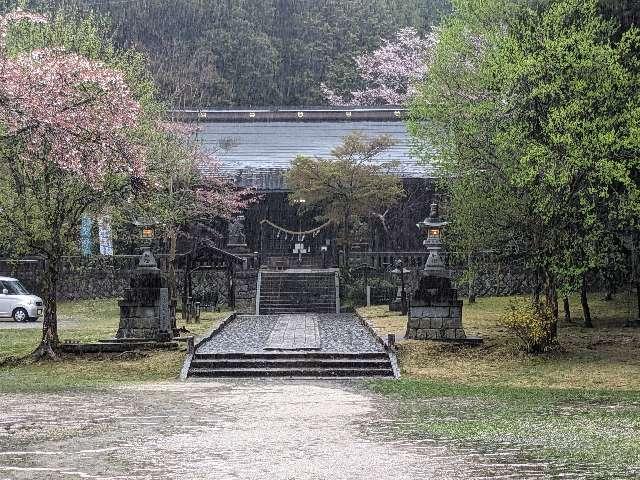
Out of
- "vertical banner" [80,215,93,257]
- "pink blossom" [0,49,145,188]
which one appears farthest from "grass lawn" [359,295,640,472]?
"vertical banner" [80,215,93,257]

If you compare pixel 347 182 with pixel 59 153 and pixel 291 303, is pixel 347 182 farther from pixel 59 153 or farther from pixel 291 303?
pixel 59 153

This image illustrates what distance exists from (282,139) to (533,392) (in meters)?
31.8

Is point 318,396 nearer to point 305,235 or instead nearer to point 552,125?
point 552,125

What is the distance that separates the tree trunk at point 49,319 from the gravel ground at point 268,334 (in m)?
3.23

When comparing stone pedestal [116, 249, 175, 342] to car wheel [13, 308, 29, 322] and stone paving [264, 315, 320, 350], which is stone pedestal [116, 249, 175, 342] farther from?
car wheel [13, 308, 29, 322]

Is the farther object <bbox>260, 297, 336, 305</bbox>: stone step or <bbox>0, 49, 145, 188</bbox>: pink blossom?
<bbox>260, 297, 336, 305</bbox>: stone step

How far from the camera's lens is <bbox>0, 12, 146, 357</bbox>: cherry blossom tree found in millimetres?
15633

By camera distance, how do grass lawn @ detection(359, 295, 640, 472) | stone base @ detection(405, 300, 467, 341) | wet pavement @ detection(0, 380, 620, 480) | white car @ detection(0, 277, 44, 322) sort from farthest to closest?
white car @ detection(0, 277, 44, 322) < stone base @ detection(405, 300, 467, 341) < grass lawn @ detection(359, 295, 640, 472) < wet pavement @ detection(0, 380, 620, 480)

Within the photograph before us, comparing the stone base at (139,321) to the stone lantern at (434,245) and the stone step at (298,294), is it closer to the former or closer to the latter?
the stone lantern at (434,245)

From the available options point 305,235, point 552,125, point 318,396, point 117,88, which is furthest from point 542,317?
point 305,235

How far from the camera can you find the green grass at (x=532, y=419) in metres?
10.2

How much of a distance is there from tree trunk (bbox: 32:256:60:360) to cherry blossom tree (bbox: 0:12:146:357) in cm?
2

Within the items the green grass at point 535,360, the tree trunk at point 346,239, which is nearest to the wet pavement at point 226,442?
the green grass at point 535,360

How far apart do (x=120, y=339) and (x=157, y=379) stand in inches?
144
